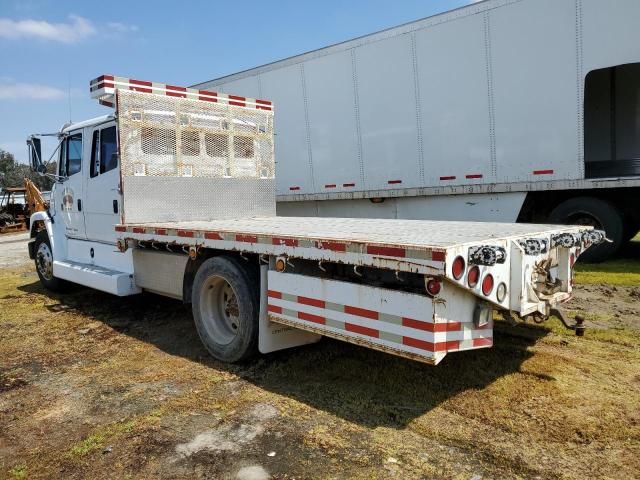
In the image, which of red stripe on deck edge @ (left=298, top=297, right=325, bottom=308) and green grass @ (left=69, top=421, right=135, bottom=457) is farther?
red stripe on deck edge @ (left=298, top=297, right=325, bottom=308)

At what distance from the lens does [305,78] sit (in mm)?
10633

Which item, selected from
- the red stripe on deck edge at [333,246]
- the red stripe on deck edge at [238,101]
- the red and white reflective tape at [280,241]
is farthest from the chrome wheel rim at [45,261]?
the red stripe on deck edge at [333,246]

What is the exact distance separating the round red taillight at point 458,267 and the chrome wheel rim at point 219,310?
236 centimetres

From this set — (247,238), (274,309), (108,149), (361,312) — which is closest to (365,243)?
(361,312)

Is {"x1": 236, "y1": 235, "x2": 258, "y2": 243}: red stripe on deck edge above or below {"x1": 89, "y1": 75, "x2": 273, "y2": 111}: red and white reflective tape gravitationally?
below

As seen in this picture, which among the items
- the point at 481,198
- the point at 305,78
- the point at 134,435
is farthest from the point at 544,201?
the point at 134,435

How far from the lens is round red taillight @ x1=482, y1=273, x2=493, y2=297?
3.31 meters

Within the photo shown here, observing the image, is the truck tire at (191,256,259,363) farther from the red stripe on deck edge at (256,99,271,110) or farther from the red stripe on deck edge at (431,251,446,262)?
the red stripe on deck edge at (256,99,271,110)

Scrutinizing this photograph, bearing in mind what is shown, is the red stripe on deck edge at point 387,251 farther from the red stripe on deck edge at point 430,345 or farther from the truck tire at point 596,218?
the truck tire at point 596,218

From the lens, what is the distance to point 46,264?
8.19 m

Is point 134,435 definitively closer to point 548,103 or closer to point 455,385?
point 455,385

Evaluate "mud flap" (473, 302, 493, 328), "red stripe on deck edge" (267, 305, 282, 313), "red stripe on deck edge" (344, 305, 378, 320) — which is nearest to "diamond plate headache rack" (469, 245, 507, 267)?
"mud flap" (473, 302, 493, 328)

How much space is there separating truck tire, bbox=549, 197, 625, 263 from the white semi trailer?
0.02 meters

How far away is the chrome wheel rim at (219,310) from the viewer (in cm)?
496
